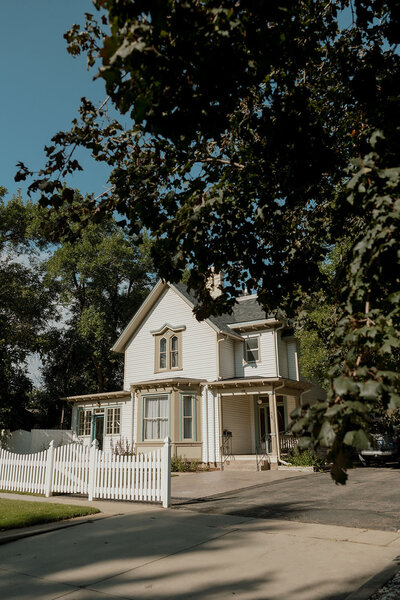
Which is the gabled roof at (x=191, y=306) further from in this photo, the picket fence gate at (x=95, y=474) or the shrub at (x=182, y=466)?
the picket fence gate at (x=95, y=474)

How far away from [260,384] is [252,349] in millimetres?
2834

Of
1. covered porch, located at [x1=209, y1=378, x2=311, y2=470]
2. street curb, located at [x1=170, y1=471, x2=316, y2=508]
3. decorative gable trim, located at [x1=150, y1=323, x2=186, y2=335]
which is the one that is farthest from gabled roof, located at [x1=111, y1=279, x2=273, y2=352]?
street curb, located at [x1=170, y1=471, x2=316, y2=508]

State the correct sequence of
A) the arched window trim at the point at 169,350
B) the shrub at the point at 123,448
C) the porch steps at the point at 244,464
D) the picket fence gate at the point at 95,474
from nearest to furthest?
the picket fence gate at the point at 95,474 → the porch steps at the point at 244,464 → the shrub at the point at 123,448 → the arched window trim at the point at 169,350

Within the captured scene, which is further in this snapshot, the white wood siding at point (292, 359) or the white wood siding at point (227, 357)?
the white wood siding at point (292, 359)

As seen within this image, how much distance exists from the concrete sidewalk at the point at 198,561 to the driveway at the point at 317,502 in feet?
2.86

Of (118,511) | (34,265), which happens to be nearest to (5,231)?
(34,265)

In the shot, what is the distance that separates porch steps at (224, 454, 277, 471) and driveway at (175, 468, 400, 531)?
4845 mm

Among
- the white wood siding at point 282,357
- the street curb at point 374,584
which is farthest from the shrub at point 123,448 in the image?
the street curb at point 374,584

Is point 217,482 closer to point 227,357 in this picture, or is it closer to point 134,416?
point 227,357

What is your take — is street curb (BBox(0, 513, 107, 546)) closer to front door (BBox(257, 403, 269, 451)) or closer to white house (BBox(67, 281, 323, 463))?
white house (BBox(67, 281, 323, 463))

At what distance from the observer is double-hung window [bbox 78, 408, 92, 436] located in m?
26.6

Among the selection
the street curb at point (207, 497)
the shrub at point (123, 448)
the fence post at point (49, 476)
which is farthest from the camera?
the shrub at point (123, 448)

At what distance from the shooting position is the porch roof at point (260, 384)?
810 inches

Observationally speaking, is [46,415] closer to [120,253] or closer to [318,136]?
[120,253]
